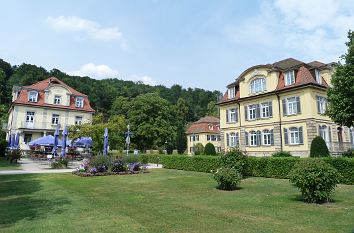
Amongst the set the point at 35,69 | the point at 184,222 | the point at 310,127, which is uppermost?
the point at 35,69

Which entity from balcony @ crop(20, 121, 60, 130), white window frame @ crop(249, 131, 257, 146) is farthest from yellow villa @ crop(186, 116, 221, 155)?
balcony @ crop(20, 121, 60, 130)

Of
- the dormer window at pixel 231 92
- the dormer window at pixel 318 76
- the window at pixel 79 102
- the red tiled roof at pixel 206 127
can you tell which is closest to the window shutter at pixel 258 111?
the dormer window at pixel 231 92

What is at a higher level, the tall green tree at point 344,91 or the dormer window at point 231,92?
the dormer window at point 231,92

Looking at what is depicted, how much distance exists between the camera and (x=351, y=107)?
812 inches

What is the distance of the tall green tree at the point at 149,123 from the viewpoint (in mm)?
55156

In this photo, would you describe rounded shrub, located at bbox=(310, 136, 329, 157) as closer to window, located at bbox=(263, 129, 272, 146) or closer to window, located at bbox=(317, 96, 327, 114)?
window, located at bbox=(317, 96, 327, 114)

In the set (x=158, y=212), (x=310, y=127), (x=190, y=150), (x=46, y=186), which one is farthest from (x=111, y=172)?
(x=190, y=150)

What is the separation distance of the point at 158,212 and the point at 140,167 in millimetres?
14177

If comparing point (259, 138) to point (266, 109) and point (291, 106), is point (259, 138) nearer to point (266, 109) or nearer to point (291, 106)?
point (266, 109)

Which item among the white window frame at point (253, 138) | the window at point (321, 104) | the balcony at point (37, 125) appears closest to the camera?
the window at point (321, 104)

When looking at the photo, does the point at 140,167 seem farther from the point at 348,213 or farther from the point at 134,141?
the point at 134,141

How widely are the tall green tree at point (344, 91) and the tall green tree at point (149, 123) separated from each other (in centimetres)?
3688

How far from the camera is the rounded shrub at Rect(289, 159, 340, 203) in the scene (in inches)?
387

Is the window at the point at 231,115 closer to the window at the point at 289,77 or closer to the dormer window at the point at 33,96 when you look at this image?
the window at the point at 289,77
